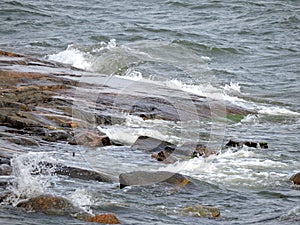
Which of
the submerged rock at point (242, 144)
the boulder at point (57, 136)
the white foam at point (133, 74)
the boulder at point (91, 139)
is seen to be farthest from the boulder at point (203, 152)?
the white foam at point (133, 74)

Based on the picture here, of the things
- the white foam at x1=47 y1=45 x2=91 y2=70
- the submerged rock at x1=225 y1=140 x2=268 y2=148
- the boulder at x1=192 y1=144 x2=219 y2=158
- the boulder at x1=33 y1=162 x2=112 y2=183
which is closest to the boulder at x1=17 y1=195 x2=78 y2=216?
the boulder at x1=33 y1=162 x2=112 y2=183

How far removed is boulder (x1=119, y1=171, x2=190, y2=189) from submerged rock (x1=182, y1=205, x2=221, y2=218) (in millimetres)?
926

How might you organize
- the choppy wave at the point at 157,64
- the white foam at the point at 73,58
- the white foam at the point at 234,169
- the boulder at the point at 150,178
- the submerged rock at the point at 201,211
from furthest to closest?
1. the white foam at the point at 73,58
2. the choppy wave at the point at 157,64
3. the white foam at the point at 234,169
4. the boulder at the point at 150,178
5. the submerged rock at the point at 201,211

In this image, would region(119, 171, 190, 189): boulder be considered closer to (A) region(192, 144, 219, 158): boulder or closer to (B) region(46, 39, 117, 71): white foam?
(A) region(192, 144, 219, 158): boulder

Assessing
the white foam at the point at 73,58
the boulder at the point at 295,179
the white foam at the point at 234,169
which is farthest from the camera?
the white foam at the point at 73,58

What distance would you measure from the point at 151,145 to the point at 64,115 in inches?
73.4

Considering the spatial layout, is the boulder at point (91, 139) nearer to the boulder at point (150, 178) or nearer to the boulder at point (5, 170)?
the boulder at point (150, 178)

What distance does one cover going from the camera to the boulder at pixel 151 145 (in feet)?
38.3

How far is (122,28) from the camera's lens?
28.2 meters

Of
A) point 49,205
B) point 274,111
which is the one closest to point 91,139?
point 49,205

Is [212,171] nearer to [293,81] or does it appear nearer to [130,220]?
[130,220]

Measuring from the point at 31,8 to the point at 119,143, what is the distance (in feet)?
66.1

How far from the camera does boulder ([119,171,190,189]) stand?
9.40 metres

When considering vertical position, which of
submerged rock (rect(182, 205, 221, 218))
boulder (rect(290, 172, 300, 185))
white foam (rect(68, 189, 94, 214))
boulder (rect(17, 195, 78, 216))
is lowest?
boulder (rect(290, 172, 300, 185))
